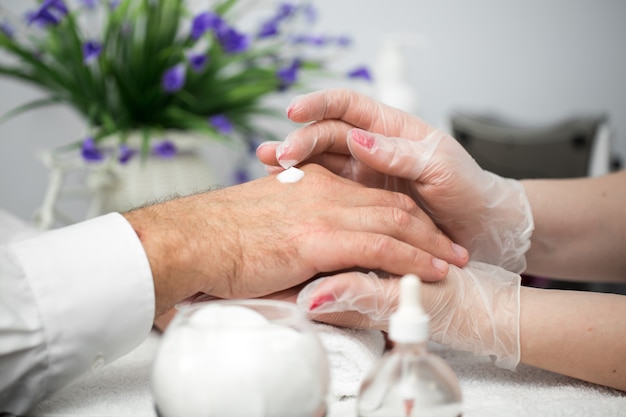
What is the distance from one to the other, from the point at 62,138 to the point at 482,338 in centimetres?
180

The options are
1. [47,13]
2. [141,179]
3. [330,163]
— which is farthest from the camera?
[141,179]

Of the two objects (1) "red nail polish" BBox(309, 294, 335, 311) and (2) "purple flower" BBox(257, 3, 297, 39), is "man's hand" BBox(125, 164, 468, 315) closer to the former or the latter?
(1) "red nail polish" BBox(309, 294, 335, 311)

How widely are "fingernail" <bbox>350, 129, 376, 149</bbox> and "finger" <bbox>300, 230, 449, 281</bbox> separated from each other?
0.43 ft

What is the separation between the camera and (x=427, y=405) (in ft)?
1.66

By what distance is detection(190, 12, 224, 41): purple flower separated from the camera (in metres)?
1.48

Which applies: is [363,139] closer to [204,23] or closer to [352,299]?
[352,299]

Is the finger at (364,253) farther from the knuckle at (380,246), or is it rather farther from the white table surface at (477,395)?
the white table surface at (477,395)

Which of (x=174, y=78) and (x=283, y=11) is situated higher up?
(x=283, y=11)

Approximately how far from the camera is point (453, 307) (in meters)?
0.81

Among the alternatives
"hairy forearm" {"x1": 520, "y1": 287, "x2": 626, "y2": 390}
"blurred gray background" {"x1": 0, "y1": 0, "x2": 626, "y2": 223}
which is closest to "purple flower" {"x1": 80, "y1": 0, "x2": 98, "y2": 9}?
"blurred gray background" {"x1": 0, "y1": 0, "x2": 626, "y2": 223}

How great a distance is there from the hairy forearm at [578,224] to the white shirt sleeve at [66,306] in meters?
0.62

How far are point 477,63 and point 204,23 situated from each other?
1.04 meters

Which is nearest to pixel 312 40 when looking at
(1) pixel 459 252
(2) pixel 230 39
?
(2) pixel 230 39

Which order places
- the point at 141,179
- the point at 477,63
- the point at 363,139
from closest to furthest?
the point at 363,139, the point at 141,179, the point at 477,63
